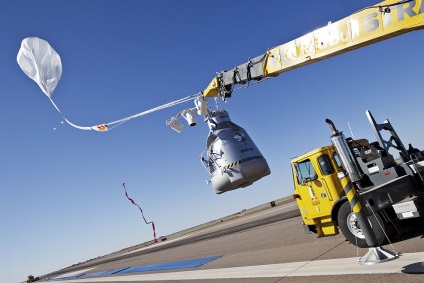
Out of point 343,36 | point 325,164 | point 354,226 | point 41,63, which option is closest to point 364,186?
point 354,226

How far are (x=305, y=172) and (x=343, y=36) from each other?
160 inches

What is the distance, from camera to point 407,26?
6.87 metres

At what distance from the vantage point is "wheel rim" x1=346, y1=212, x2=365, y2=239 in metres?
8.24

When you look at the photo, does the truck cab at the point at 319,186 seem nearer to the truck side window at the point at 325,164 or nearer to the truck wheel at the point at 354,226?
the truck side window at the point at 325,164

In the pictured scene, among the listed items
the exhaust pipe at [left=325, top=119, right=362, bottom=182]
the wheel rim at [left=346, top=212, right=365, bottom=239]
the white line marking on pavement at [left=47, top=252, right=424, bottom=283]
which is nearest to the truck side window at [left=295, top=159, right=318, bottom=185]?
the wheel rim at [left=346, top=212, right=365, bottom=239]

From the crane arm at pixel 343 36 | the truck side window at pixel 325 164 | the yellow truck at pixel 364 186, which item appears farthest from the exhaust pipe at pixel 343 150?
the crane arm at pixel 343 36

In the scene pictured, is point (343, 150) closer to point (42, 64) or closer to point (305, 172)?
point (305, 172)

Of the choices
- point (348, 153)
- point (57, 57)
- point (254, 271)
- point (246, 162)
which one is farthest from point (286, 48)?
point (246, 162)

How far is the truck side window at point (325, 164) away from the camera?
9.47 m

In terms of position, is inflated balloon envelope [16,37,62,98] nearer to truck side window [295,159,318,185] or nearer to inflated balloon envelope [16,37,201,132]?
inflated balloon envelope [16,37,201,132]

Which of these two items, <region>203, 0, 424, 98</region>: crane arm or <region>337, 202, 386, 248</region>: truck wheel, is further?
<region>337, 202, 386, 248</region>: truck wheel

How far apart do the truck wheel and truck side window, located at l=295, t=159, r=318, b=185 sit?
1.39 m

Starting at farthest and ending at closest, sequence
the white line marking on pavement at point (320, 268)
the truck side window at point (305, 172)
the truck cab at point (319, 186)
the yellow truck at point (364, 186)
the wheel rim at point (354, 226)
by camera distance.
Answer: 1. the truck side window at point (305, 172)
2. the truck cab at point (319, 186)
3. the wheel rim at point (354, 226)
4. the yellow truck at point (364, 186)
5. the white line marking on pavement at point (320, 268)

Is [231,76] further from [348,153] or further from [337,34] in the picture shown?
[348,153]
